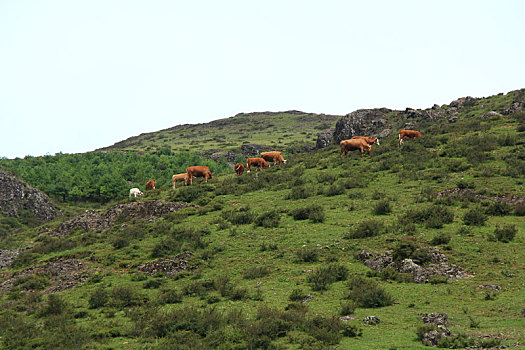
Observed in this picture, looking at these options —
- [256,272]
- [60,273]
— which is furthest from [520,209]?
[60,273]

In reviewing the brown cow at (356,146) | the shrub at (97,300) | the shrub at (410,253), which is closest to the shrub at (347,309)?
the shrub at (410,253)

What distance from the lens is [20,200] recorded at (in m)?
58.7

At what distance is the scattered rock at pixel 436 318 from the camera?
12.6 metres

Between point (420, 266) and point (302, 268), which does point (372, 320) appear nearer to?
point (420, 266)

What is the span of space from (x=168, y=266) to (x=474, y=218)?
1795 centimetres

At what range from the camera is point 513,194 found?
25.6 meters

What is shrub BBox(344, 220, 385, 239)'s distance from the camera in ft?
72.4

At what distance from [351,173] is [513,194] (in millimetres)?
Answer: 15615

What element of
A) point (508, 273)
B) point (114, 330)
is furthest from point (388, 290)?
point (114, 330)

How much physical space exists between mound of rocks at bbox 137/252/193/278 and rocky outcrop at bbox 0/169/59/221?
44.3 m

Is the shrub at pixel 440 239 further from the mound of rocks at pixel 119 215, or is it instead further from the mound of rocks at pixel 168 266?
the mound of rocks at pixel 119 215

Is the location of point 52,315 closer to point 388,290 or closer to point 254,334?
point 254,334

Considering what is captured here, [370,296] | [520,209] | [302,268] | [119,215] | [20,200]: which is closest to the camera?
[370,296]

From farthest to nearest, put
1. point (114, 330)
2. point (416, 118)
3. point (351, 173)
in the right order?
point (416, 118)
point (351, 173)
point (114, 330)
